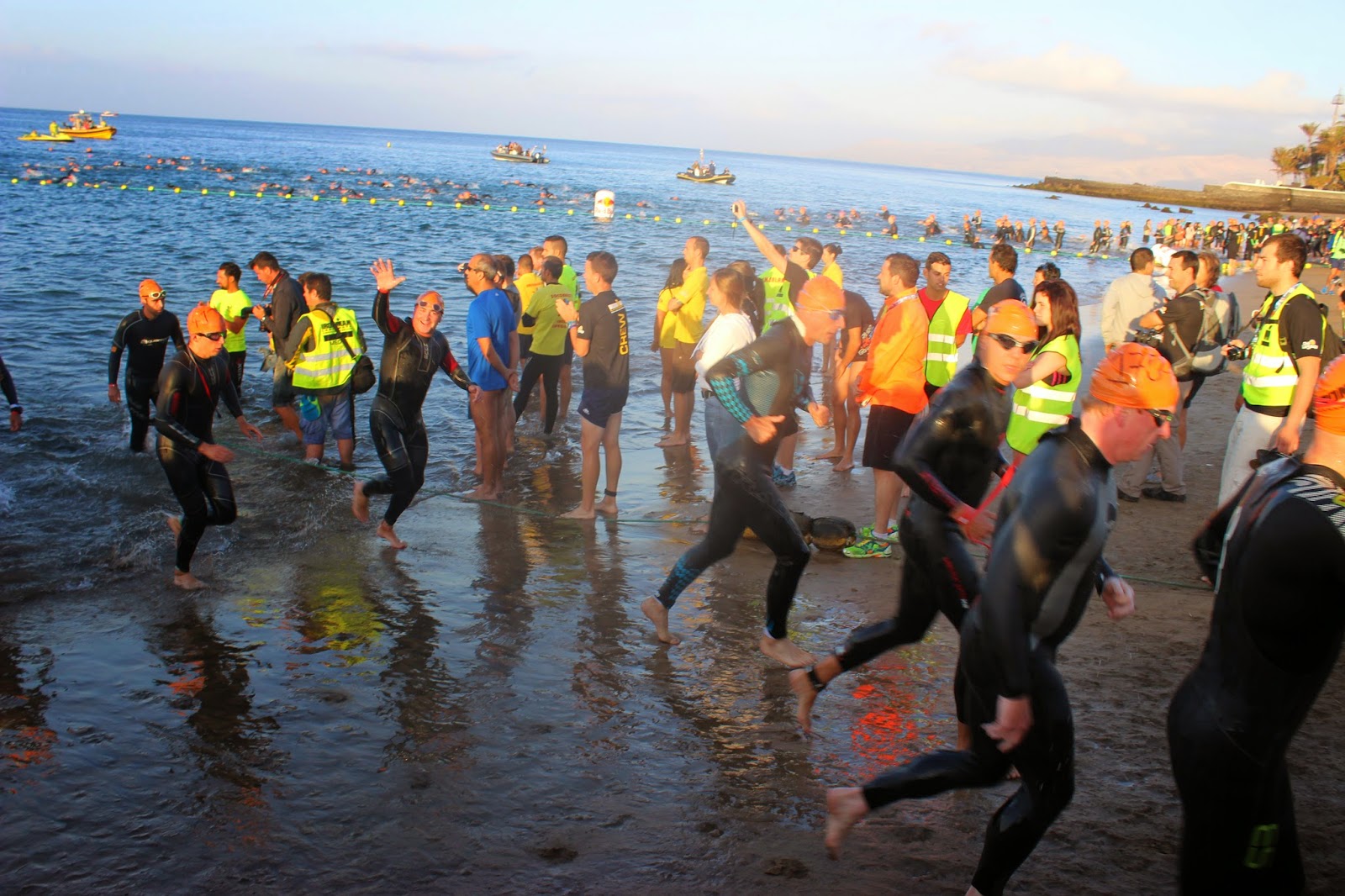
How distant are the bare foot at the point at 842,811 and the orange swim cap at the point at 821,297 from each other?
7.98ft

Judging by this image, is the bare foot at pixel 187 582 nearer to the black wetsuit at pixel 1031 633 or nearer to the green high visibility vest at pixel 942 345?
the black wetsuit at pixel 1031 633

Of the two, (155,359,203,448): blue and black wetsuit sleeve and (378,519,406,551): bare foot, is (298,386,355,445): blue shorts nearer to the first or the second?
(378,519,406,551): bare foot

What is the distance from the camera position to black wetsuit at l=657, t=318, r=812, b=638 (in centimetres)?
459

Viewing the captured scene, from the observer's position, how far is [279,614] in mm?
5488

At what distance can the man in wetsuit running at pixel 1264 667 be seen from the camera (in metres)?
2.22

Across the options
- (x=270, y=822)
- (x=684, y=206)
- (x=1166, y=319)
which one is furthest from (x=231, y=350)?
(x=684, y=206)

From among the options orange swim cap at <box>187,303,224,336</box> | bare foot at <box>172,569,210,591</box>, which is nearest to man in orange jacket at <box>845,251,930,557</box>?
Answer: orange swim cap at <box>187,303,224,336</box>

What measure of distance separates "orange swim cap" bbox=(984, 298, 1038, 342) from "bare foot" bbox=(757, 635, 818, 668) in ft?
5.83

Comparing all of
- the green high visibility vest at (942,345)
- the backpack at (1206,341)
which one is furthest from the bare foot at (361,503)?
the backpack at (1206,341)

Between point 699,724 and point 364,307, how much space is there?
17.2 metres

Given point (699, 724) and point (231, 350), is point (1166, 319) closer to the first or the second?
point (699, 724)

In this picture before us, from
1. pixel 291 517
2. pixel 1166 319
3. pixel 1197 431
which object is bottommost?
pixel 291 517

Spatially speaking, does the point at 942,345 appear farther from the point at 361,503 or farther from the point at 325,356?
the point at 325,356

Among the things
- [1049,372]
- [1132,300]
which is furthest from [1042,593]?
[1132,300]
